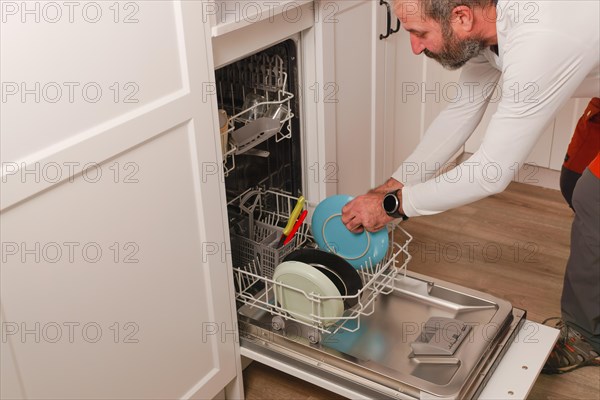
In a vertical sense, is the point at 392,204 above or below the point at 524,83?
below

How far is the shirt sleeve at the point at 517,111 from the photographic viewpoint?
4.24ft

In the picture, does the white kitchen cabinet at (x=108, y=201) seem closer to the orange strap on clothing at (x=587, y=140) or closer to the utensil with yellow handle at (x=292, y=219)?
the utensil with yellow handle at (x=292, y=219)

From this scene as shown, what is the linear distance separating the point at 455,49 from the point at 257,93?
1.65 ft

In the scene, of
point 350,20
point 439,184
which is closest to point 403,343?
point 439,184

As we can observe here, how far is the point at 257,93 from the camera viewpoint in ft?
5.78

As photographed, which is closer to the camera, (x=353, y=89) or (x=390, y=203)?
(x=390, y=203)

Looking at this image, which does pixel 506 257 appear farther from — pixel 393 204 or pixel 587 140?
pixel 393 204

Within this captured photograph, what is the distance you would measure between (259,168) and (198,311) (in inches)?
18.0

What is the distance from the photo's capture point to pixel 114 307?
133cm

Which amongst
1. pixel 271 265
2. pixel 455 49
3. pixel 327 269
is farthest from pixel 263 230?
pixel 455 49

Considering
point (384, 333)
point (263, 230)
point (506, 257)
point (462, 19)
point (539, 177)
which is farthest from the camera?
point (539, 177)

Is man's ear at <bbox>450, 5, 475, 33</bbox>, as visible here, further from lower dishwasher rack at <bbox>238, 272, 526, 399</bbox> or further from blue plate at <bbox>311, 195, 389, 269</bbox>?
lower dishwasher rack at <bbox>238, 272, 526, 399</bbox>
